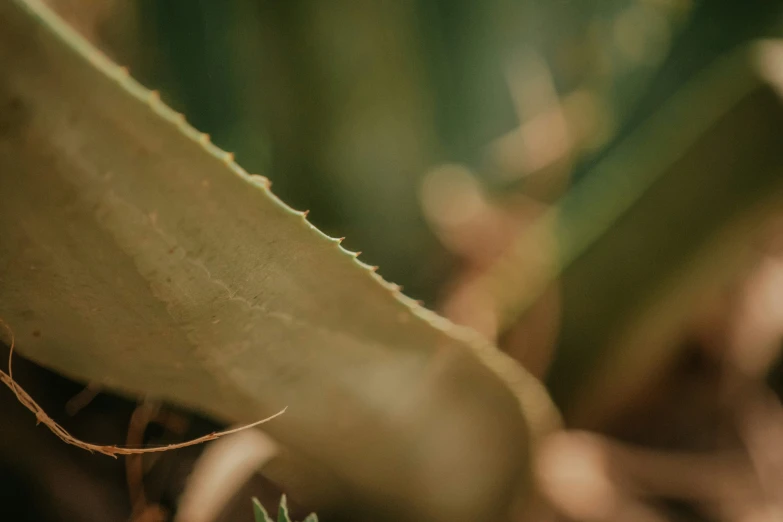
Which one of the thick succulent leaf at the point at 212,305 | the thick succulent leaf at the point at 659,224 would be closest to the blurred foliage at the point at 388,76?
the thick succulent leaf at the point at 659,224

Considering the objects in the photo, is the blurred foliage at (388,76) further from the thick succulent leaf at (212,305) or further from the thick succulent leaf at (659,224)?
the thick succulent leaf at (212,305)

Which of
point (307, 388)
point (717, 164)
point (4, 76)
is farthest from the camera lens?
point (717, 164)

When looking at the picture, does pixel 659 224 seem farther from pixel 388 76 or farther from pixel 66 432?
pixel 66 432

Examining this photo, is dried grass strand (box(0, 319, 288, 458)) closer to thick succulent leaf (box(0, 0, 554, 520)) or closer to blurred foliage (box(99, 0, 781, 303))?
thick succulent leaf (box(0, 0, 554, 520))

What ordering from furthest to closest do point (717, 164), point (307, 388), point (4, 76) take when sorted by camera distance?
point (717, 164), point (307, 388), point (4, 76)

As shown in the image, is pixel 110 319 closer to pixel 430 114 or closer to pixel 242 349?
pixel 242 349

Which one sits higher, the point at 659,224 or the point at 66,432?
the point at 659,224

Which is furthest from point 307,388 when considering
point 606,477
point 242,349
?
point 606,477

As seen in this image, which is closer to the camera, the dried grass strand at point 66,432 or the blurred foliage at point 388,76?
the dried grass strand at point 66,432

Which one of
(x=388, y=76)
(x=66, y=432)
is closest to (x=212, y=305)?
(x=66, y=432)
